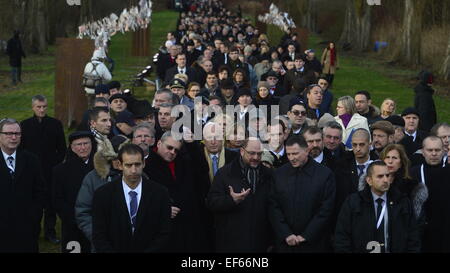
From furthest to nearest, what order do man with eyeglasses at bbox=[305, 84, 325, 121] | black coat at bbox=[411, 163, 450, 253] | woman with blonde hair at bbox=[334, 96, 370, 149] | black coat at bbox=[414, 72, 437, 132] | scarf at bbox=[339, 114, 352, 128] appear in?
1. black coat at bbox=[414, 72, 437, 132]
2. man with eyeglasses at bbox=[305, 84, 325, 121]
3. scarf at bbox=[339, 114, 352, 128]
4. woman with blonde hair at bbox=[334, 96, 370, 149]
5. black coat at bbox=[411, 163, 450, 253]

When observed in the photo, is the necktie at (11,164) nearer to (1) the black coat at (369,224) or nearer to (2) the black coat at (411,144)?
(1) the black coat at (369,224)

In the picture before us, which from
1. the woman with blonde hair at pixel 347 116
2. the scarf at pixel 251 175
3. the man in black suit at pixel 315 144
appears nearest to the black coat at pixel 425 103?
the woman with blonde hair at pixel 347 116

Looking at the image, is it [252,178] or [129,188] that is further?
[252,178]

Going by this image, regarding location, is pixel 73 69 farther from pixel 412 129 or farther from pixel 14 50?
Answer: pixel 14 50

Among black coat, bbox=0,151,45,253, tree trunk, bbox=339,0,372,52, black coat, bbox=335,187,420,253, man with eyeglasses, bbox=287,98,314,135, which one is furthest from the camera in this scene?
tree trunk, bbox=339,0,372,52

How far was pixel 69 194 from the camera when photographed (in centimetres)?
985

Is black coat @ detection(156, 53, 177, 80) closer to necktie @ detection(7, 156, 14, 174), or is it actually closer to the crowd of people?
the crowd of people

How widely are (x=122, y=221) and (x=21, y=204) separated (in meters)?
2.16

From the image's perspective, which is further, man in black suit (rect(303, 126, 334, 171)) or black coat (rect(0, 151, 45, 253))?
man in black suit (rect(303, 126, 334, 171))

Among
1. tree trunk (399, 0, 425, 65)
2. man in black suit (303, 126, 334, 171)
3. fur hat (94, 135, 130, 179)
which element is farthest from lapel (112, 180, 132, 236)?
tree trunk (399, 0, 425, 65)

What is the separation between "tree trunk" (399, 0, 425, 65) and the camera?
4206cm

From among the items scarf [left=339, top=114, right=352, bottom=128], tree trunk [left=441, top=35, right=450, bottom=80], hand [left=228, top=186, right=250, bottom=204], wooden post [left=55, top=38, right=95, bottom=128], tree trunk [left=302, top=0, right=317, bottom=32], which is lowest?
hand [left=228, top=186, right=250, bottom=204]

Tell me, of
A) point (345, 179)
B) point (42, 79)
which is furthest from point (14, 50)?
point (345, 179)

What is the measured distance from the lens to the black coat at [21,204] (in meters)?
10.1
